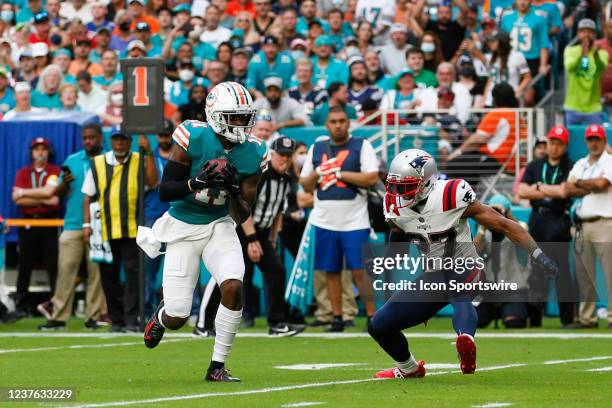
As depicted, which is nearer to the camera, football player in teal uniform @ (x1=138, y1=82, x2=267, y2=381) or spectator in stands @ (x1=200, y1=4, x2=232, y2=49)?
football player in teal uniform @ (x1=138, y1=82, x2=267, y2=381)

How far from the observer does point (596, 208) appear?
14.7 meters

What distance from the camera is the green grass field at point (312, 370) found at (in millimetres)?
8016

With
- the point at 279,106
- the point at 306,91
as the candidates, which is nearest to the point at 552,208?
the point at 279,106

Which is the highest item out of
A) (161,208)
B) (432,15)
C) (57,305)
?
(432,15)

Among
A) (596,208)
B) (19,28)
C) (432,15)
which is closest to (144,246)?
(596,208)

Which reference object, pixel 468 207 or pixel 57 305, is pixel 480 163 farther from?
pixel 468 207

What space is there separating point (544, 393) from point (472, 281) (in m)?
1.08

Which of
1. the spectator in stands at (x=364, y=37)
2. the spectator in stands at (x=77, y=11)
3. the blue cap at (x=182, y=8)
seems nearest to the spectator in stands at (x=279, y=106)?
the spectator in stands at (x=364, y=37)

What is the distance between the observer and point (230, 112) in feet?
30.3

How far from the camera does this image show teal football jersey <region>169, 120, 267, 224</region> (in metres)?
9.31

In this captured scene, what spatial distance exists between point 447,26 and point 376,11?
1299 mm

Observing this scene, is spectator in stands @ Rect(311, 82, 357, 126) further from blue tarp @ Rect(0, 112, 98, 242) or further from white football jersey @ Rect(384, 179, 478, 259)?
white football jersey @ Rect(384, 179, 478, 259)

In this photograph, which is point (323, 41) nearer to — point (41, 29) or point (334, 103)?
point (334, 103)

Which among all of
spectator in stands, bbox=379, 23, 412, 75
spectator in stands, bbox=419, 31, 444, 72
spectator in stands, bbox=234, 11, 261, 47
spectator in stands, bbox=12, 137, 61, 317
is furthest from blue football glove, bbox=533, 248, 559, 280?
spectator in stands, bbox=234, 11, 261, 47
